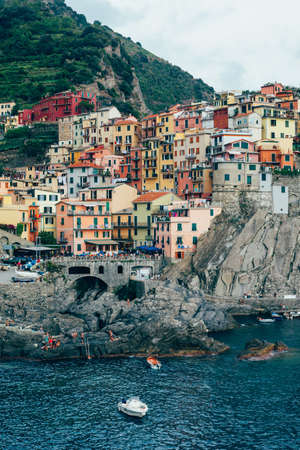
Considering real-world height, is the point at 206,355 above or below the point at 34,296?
below

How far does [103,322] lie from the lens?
71.2 metres

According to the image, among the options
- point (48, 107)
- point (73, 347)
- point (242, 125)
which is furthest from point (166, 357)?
point (48, 107)

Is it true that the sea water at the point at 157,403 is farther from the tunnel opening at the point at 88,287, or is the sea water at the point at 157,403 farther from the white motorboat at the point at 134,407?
the tunnel opening at the point at 88,287

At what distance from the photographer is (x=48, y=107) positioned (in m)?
144

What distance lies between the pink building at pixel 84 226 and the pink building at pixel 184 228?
8520 millimetres

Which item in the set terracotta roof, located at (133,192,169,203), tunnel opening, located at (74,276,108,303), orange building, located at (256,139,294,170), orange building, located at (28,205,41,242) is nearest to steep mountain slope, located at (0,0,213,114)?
orange building, located at (28,205,41,242)

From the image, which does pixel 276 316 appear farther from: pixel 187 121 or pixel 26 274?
pixel 187 121

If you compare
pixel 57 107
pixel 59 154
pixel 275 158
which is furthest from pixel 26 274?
pixel 57 107

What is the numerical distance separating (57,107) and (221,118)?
49189 mm

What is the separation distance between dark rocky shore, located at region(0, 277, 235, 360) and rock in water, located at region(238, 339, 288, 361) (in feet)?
9.40

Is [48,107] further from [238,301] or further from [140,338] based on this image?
[140,338]

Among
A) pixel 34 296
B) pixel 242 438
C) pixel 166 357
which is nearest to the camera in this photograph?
pixel 242 438

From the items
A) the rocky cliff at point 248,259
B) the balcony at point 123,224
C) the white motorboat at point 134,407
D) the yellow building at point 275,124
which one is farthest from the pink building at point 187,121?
the white motorboat at point 134,407

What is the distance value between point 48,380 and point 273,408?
19.3 metres
